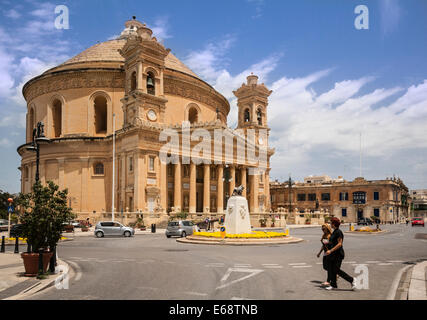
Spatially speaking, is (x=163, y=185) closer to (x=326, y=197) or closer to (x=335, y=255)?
(x=335, y=255)

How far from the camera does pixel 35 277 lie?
12.4m

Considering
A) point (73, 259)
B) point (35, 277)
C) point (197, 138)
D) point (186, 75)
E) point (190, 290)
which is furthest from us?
point (186, 75)

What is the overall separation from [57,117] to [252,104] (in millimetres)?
32784

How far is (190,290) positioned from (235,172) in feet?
182

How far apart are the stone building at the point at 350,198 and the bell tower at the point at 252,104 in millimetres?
17939

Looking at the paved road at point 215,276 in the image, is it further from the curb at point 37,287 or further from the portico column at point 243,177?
the portico column at point 243,177

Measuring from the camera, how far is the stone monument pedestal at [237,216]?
90.6 ft

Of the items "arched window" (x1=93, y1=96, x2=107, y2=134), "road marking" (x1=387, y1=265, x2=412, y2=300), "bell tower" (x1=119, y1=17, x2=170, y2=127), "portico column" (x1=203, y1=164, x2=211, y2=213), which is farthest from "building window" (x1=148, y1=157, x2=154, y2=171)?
"road marking" (x1=387, y1=265, x2=412, y2=300)

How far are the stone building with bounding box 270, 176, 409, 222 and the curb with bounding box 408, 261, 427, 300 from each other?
67.9 meters

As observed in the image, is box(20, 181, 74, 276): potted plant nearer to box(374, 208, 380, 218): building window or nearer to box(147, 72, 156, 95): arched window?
box(147, 72, 156, 95): arched window

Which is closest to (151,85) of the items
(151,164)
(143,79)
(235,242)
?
(143,79)

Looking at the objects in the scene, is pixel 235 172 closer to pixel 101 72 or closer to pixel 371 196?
pixel 101 72

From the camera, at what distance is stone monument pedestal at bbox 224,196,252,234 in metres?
27.6
